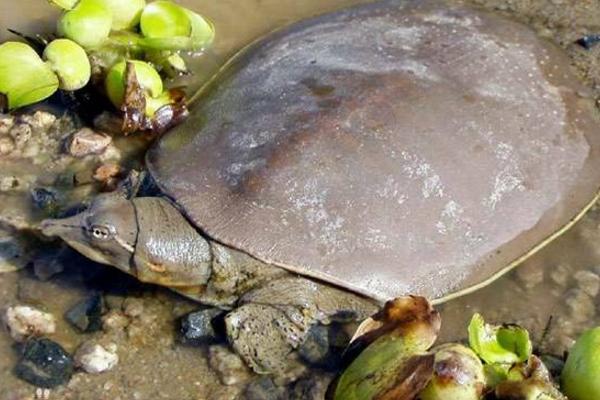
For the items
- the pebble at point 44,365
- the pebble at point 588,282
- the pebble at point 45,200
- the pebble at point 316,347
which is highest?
the pebble at point 588,282

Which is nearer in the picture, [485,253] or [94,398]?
[94,398]

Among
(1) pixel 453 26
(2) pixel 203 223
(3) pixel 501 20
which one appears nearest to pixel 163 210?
(2) pixel 203 223

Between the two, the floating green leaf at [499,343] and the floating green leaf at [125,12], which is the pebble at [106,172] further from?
the floating green leaf at [499,343]

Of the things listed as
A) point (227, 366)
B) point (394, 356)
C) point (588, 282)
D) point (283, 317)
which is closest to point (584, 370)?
point (394, 356)

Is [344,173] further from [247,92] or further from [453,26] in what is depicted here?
[453,26]

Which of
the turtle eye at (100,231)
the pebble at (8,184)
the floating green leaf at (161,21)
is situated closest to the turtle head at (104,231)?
the turtle eye at (100,231)
